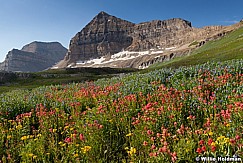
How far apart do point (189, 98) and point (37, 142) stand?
15.5ft

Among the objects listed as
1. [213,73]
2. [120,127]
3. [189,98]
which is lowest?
[120,127]

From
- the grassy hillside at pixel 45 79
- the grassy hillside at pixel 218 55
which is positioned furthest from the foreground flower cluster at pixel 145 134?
the grassy hillside at pixel 45 79

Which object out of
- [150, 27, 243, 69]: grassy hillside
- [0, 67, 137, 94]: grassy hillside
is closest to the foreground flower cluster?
[150, 27, 243, 69]: grassy hillside

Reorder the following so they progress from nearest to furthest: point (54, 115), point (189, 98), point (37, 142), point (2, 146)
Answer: point (37, 142) < point (2, 146) < point (189, 98) < point (54, 115)

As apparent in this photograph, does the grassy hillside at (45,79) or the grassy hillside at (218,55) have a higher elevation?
the grassy hillside at (218,55)

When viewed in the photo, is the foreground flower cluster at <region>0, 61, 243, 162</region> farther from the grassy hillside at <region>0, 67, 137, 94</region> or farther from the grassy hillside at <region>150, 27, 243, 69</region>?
the grassy hillside at <region>0, 67, 137, 94</region>

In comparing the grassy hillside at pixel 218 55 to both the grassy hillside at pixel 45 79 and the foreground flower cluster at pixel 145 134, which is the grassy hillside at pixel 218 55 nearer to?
the grassy hillside at pixel 45 79

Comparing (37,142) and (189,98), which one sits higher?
(189,98)

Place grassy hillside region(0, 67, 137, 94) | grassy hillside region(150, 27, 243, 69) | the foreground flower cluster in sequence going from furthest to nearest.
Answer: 1. grassy hillside region(0, 67, 137, 94)
2. grassy hillside region(150, 27, 243, 69)
3. the foreground flower cluster

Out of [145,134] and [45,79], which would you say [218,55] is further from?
[145,134]

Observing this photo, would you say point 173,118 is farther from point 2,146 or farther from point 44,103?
point 44,103

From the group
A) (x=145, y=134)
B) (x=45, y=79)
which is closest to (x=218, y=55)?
(x=45, y=79)

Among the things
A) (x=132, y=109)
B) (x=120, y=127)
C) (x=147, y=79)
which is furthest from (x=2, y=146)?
(x=147, y=79)

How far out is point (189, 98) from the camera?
7.48 meters
